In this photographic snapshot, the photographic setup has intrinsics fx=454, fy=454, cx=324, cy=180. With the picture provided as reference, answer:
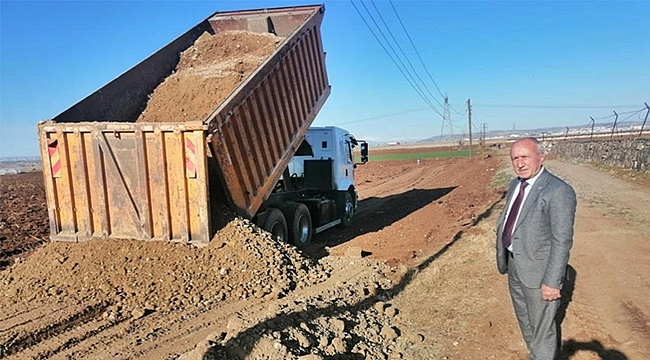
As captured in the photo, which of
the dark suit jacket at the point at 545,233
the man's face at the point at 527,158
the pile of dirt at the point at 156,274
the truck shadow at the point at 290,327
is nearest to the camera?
the dark suit jacket at the point at 545,233

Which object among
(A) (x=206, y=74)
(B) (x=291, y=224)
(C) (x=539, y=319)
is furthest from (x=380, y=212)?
(C) (x=539, y=319)

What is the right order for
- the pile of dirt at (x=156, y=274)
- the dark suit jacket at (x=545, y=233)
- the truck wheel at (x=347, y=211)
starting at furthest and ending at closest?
1. the truck wheel at (x=347, y=211)
2. the pile of dirt at (x=156, y=274)
3. the dark suit jacket at (x=545, y=233)

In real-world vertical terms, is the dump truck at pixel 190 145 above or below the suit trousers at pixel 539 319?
above

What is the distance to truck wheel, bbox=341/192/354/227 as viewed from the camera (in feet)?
41.1

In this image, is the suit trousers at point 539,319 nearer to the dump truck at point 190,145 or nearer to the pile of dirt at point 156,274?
the pile of dirt at point 156,274

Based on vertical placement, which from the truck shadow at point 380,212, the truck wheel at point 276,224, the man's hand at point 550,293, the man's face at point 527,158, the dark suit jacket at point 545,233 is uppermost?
the man's face at point 527,158

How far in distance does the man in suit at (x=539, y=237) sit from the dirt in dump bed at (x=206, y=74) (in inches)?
210

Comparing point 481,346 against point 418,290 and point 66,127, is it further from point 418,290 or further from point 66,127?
point 66,127

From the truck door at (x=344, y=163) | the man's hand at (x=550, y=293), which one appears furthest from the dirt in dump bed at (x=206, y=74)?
the man's hand at (x=550, y=293)

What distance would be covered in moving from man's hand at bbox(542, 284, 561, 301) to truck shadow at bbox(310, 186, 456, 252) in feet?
24.1

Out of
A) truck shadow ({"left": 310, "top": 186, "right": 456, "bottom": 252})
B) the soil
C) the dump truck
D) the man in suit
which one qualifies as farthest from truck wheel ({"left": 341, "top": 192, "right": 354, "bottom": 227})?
the man in suit

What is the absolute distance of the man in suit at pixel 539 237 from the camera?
3422mm

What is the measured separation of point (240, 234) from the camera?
6.84 meters

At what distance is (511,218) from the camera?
12.5ft
